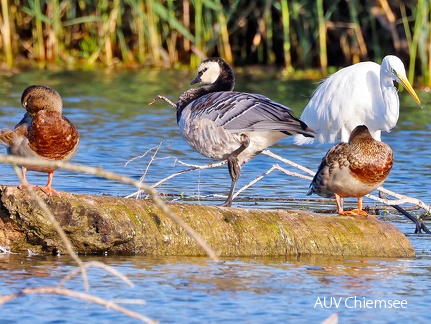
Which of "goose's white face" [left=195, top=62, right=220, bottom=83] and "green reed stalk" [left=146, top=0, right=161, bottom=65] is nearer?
"goose's white face" [left=195, top=62, right=220, bottom=83]

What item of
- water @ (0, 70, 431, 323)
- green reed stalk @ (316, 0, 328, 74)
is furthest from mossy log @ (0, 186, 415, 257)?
green reed stalk @ (316, 0, 328, 74)

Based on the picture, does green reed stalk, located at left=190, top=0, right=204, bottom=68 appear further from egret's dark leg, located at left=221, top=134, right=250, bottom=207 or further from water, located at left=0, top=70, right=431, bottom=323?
egret's dark leg, located at left=221, top=134, right=250, bottom=207

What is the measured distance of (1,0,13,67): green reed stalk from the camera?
18078mm

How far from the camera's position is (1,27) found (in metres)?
18.7

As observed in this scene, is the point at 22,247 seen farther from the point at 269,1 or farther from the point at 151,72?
the point at 151,72

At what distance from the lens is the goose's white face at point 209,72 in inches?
318

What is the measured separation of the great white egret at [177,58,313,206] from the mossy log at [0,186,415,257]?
0.73 m

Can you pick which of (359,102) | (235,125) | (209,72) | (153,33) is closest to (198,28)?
(153,33)

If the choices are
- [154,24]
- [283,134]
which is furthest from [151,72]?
[283,134]

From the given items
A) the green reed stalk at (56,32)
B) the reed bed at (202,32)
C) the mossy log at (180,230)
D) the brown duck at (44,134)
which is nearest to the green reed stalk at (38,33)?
the reed bed at (202,32)

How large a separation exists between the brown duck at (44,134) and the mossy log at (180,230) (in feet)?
0.74

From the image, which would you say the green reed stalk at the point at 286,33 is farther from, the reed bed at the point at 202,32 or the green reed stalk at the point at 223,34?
the green reed stalk at the point at 223,34

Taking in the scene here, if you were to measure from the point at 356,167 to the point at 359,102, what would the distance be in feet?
7.65

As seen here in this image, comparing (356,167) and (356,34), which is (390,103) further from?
(356,34)
